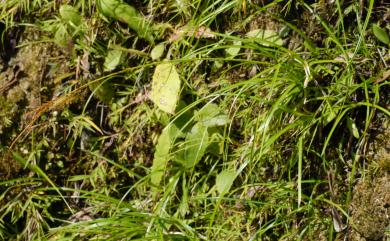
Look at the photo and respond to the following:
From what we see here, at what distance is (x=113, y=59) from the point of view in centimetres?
241

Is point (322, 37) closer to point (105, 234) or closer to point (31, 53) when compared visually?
point (105, 234)

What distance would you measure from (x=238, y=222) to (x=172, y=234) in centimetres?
22

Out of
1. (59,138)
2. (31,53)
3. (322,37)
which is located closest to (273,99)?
(322,37)

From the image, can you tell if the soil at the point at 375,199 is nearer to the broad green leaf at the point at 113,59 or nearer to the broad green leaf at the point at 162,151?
the broad green leaf at the point at 162,151

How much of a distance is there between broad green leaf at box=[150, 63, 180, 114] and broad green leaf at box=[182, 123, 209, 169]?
4.2 inches

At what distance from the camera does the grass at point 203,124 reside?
6.36 ft

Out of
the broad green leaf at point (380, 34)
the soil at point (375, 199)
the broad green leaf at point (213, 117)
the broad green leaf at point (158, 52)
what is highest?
the broad green leaf at point (380, 34)

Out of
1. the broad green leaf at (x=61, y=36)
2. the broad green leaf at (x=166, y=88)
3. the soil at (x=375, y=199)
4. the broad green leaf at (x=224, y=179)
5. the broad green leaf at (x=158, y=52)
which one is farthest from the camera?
the broad green leaf at (x=61, y=36)

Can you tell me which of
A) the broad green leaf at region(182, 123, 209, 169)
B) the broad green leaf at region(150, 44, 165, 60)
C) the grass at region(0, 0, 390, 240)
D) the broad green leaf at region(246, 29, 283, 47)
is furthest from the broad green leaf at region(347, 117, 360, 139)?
the broad green leaf at region(150, 44, 165, 60)

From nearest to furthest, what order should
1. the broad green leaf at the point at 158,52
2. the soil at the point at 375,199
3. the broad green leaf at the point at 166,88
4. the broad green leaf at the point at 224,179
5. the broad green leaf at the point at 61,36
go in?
the soil at the point at 375,199 < the broad green leaf at the point at 224,179 < the broad green leaf at the point at 166,88 < the broad green leaf at the point at 158,52 < the broad green leaf at the point at 61,36

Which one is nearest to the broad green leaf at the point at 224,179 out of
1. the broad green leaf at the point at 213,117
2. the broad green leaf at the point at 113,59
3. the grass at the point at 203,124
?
the grass at the point at 203,124

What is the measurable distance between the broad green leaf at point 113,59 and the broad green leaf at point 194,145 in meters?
0.45

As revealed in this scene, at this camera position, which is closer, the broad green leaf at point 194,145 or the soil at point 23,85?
the broad green leaf at point 194,145

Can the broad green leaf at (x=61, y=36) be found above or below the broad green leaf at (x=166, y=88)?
above
